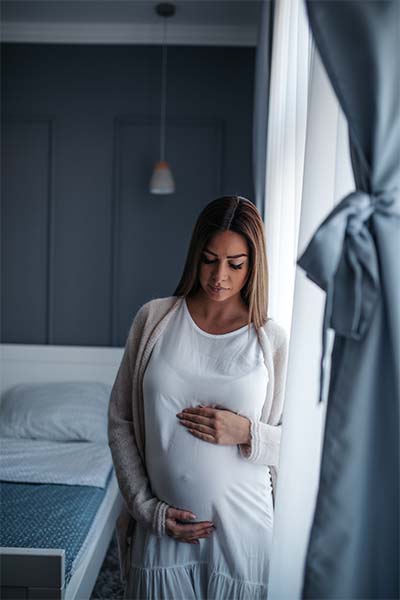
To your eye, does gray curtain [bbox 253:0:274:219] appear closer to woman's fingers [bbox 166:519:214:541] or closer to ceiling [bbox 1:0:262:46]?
ceiling [bbox 1:0:262:46]

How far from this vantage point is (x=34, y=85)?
11.2 feet

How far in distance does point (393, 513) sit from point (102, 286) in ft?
9.38

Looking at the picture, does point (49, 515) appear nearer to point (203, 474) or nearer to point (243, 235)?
point (203, 474)

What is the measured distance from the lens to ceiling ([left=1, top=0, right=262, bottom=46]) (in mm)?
3158

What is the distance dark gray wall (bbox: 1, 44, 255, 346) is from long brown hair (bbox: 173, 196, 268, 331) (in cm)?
217

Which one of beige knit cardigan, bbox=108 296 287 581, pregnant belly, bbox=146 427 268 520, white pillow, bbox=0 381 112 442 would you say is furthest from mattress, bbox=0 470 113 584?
pregnant belly, bbox=146 427 268 520

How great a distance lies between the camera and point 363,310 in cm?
74

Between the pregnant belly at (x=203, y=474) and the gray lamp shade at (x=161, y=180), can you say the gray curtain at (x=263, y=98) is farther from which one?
the pregnant belly at (x=203, y=474)

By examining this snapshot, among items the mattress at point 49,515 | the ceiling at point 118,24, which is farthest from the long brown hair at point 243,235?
the ceiling at point 118,24

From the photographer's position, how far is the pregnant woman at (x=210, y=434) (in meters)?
1.18

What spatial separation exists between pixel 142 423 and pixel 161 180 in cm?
206

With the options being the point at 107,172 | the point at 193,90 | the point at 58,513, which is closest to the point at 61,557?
the point at 58,513

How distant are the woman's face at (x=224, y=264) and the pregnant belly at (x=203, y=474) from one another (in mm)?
290

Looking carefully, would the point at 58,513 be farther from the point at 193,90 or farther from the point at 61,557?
→ the point at 193,90
